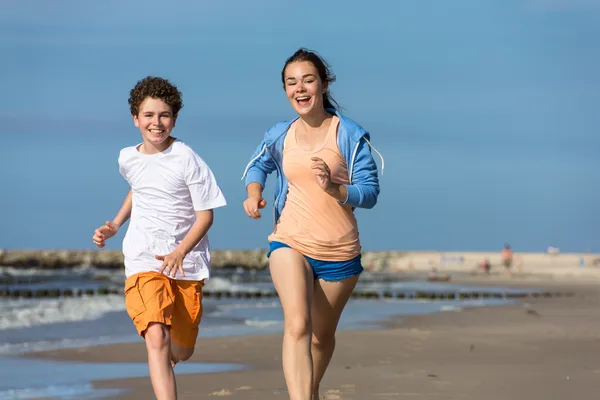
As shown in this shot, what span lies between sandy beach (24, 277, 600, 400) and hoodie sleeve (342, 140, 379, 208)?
3.03 metres

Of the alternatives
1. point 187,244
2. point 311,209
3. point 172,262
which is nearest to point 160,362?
point 172,262

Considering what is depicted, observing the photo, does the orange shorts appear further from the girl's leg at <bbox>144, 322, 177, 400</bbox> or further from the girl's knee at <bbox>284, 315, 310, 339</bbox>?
the girl's knee at <bbox>284, 315, 310, 339</bbox>

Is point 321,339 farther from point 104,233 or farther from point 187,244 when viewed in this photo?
point 104,233

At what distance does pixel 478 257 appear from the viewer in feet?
227

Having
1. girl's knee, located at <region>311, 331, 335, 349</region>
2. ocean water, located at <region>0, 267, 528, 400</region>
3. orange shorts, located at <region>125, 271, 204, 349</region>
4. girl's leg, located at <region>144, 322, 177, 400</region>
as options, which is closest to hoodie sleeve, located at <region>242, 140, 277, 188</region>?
orange shorts, located at <region>125, 271, 204, 349</region>

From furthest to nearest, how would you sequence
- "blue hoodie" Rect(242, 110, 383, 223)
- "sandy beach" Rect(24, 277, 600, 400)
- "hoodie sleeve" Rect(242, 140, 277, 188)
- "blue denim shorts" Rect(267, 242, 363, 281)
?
"sandy beach" Rect(24, 277, 600, 400)
"hoodie sleeve" Rect(242, 140, 277, 188)
"blue denim shorts" Rect(267, 242, 363, 281)
"blue hoodie" Rect(242, 110, 383, 223)

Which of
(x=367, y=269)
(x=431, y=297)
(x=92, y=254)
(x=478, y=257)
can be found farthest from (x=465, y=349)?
(x=92, y=254)

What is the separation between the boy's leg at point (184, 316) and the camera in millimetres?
6824

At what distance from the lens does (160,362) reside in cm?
659

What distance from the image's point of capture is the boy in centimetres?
662

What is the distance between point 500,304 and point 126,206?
19715 millimetres

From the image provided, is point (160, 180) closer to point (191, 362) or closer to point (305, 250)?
point (305, 250)

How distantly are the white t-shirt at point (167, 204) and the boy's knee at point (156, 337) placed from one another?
1.10ft

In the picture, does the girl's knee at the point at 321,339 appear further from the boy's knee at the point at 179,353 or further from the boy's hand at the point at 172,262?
the boy's hand at the point at 172,262
